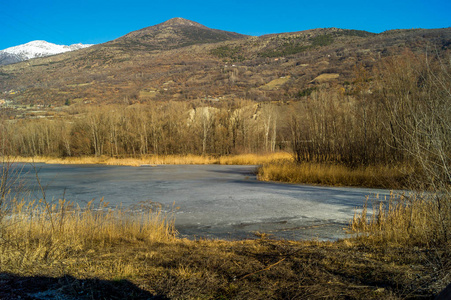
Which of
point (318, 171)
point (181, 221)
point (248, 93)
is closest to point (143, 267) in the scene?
point (181, 221)

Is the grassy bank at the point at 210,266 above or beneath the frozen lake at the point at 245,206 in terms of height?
above

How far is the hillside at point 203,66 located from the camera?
72.8 m

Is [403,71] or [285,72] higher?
[285,72]

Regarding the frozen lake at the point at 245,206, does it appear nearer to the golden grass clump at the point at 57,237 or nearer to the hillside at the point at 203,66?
the golden grass clump at the point at 57,237

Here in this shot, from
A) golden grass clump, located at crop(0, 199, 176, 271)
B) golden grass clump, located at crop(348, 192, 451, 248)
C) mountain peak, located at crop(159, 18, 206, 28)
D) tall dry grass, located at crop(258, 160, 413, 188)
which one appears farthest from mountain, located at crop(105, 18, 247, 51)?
golden grass clump, located at crop(348, 192, 451, 248)

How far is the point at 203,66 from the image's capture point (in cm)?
10625

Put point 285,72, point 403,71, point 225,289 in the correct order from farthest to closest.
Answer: point 285,72
point 403,71
point 225,289

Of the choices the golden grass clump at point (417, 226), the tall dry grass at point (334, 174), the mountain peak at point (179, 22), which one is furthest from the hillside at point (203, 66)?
the golden grass clump at point (417, 226)

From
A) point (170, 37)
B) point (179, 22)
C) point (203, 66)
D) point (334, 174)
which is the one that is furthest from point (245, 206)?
point (179, 22)

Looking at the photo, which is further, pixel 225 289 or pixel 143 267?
pixel 143 267

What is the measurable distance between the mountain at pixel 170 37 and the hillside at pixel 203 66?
48cm

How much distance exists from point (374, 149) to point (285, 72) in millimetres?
79730

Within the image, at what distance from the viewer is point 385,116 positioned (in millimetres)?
12852

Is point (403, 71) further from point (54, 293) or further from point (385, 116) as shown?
point (54, 293)
